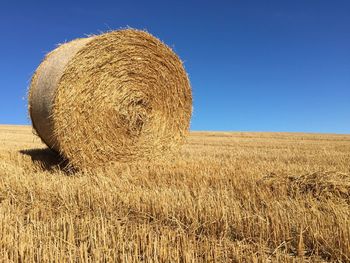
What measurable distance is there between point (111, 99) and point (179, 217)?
411cm

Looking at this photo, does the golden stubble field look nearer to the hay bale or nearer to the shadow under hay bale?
the shadow under hay bale

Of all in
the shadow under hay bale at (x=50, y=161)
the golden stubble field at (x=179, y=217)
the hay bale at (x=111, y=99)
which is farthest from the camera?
the shadow under hay bale at (x=50, y=161)

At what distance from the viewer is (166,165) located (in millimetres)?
7684

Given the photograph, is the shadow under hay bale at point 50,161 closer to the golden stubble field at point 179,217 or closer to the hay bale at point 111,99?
the hay bale at point 111,99

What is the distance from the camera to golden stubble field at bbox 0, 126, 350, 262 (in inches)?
137

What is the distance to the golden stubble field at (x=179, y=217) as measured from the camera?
3482 millimetres

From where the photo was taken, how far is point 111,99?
8078 millimetres

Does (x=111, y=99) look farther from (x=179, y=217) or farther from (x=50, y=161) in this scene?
(x=179, y=217)

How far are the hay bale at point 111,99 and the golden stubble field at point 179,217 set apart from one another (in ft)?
3.66

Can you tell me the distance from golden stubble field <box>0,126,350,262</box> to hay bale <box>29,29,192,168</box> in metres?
1.11

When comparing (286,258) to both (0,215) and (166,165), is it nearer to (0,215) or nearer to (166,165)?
(0,215)

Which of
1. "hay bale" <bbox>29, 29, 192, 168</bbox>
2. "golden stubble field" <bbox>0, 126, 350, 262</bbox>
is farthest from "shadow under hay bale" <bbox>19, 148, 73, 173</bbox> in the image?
"golden stubble field" <bbox>0, 126, 350, 262</bbox>

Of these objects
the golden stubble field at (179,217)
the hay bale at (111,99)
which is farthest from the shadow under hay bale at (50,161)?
the golden stubble field at (179,217)

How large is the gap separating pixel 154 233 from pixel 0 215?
1.66 meters
